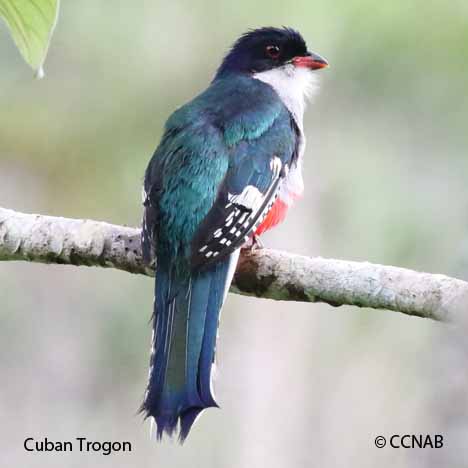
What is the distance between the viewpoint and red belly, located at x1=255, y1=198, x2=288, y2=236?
4.27 m

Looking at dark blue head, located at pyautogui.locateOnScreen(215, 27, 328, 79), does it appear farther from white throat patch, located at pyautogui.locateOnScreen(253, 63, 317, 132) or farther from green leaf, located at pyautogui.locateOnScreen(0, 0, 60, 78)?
green leaf, located at pyautogui.locateOnScreen(0, 0, 60, 78)

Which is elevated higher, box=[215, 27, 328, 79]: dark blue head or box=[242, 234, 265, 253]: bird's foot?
box=[215, 27, 328, 79]: dark blue head

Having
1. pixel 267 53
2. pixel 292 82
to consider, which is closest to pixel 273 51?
pixel 267 53

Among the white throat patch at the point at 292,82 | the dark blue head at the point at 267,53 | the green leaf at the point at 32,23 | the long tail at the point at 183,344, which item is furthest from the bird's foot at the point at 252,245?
the green leaf at the point at 32,23

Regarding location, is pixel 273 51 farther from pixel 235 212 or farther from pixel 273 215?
pixel 235 212

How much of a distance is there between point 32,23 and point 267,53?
8.88ft

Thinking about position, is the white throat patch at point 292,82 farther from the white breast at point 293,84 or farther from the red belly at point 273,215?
the red belly at point 273,215

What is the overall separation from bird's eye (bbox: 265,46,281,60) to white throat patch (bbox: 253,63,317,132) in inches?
2.3

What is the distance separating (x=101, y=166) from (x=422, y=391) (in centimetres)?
304

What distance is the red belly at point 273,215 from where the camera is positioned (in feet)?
14.0

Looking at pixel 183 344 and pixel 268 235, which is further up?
pixel 268 235

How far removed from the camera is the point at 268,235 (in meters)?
9.45

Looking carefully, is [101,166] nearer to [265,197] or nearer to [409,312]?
[265,197]

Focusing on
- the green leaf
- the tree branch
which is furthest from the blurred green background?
the green leaf
